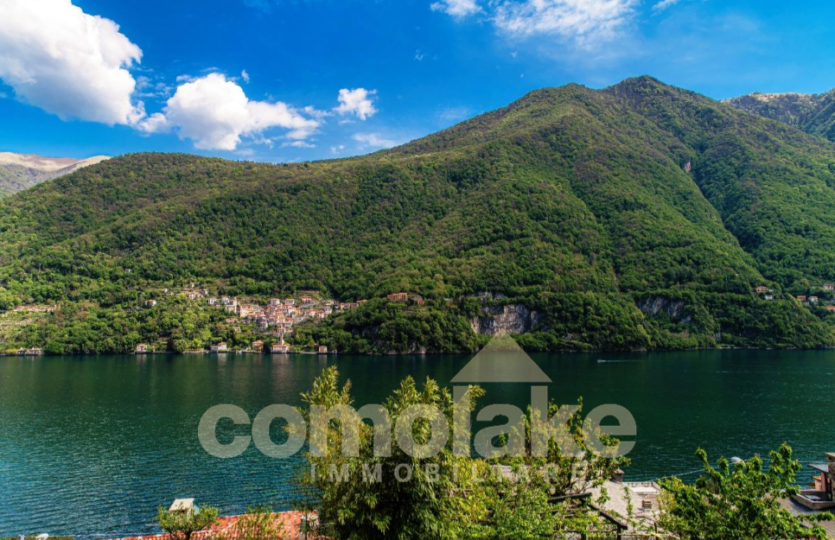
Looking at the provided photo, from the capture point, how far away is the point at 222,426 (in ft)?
137

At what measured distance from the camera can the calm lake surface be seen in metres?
26.2

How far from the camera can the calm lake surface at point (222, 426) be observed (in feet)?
86.1

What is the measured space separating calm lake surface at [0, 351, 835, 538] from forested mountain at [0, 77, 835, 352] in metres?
20.6

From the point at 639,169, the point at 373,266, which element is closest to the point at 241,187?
the point at 373,266

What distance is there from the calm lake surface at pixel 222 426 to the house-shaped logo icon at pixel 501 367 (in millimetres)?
2312

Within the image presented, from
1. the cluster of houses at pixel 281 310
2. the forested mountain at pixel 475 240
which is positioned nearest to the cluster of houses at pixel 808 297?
the forested mountain at pixel 475 240

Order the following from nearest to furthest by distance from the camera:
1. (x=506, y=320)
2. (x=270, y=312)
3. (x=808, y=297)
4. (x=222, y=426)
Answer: (x=222, y=426)
(x=506, y=320)
(x=808, y=297)
(x=270, y=312)

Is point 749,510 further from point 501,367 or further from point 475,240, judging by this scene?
point 475,240

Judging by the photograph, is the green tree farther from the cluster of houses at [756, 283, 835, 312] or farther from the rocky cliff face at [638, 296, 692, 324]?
the cluster of houses at [756, 283, 835, 312]

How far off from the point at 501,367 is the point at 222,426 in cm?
4777

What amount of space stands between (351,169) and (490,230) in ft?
239

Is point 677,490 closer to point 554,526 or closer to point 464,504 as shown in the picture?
point 554,526

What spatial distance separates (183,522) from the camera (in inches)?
643

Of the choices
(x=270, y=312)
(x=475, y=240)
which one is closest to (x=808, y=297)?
(x=475, y=240)
